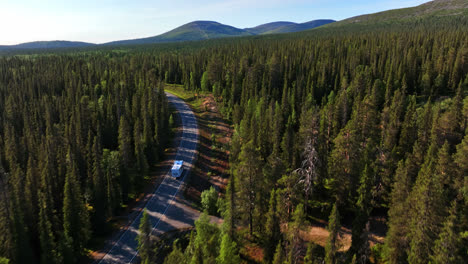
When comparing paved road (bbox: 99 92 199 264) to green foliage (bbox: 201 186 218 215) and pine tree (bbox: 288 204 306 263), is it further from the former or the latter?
pine tree (bbox: 288 204 306 263)

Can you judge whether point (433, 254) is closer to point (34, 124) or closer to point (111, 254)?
point (111, 254)

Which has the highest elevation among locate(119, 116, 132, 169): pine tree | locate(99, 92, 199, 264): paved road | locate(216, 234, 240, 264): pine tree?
locate(119, 116, 132, 169): pine tree

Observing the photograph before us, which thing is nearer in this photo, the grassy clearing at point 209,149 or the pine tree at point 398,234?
the pine tree at point 398,234

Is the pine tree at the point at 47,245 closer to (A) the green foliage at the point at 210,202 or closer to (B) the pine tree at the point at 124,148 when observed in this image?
(B) the pine tree at the point at 124,148

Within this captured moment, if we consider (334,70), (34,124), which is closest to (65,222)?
(34,124)

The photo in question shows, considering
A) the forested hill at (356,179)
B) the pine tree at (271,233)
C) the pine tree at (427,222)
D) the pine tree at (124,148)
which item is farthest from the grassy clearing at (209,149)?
the pine tree at (427,222)

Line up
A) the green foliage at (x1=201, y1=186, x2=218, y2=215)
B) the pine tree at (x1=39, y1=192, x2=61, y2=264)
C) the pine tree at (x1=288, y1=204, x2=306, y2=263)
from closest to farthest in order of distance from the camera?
1. the pine tree at (x1=288, y1=204, x2=306, y2=263)
2. the pine tree at (x1=39, y1=192, x2=61, y2=264)
3. the green foliage at (x1=201, y1=186, x2=218, y2=215)

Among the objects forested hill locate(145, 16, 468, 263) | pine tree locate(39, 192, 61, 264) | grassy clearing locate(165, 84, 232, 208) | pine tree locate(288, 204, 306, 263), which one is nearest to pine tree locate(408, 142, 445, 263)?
forested hill locate(145, 16, 468, 263)
